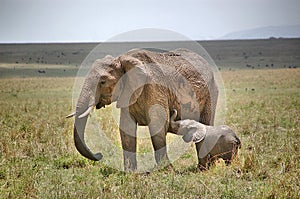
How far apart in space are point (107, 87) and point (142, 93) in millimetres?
623

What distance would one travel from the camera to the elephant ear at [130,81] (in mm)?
7586

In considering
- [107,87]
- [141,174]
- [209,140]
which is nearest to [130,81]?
[107,87]

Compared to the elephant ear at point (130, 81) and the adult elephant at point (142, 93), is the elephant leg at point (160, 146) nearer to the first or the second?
the adult elephant at point (142, 93)

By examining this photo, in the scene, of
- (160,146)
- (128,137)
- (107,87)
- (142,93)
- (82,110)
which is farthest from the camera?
(128,137)

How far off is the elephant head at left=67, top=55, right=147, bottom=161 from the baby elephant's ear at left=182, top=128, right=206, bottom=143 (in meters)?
1.15

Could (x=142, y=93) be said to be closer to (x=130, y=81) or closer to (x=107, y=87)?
(x=130, y=81)

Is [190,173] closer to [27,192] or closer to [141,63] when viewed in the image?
[141,63]

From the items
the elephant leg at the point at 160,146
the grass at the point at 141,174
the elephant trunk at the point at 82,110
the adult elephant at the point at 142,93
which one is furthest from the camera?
the elephant leg at the point at 160,146

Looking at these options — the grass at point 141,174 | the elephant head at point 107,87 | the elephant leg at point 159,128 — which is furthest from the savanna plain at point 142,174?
the elephant head at point 107,87

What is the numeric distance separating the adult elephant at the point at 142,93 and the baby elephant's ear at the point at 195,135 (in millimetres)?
368

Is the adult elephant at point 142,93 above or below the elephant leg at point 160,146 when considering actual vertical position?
above

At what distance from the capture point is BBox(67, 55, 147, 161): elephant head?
7.23 m

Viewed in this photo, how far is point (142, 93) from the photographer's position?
7.78 metres

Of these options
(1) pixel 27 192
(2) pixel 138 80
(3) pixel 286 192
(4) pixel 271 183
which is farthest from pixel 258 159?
(1) pixel 27 192
